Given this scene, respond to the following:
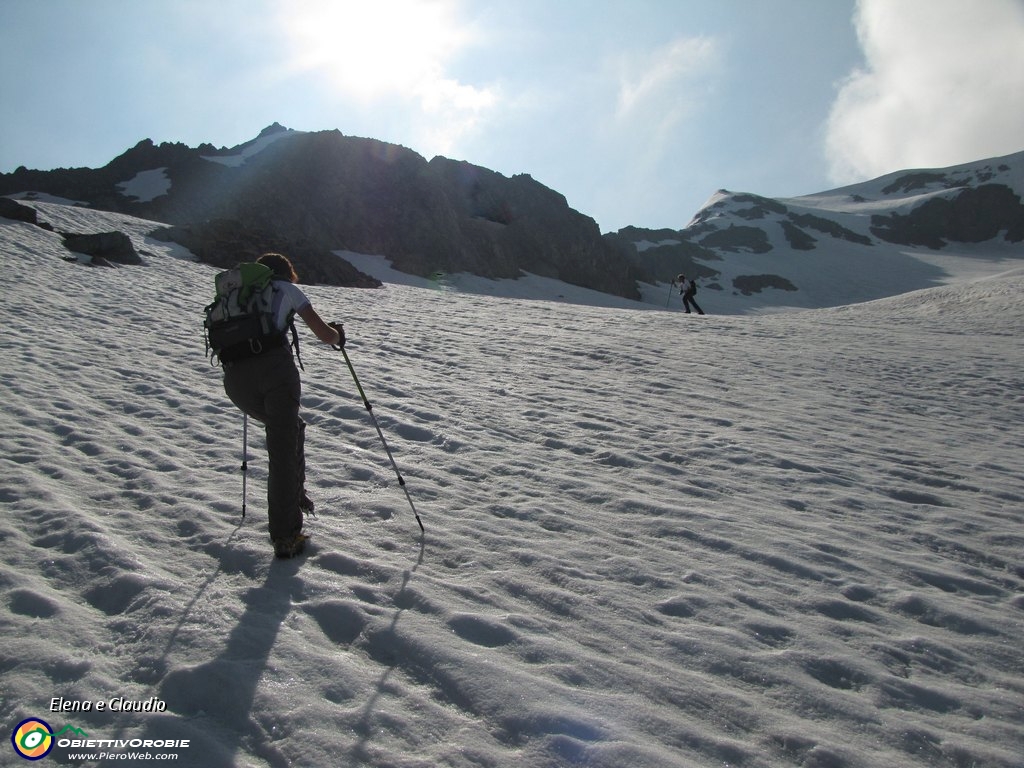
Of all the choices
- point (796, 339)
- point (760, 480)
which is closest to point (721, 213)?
point (796, 339)

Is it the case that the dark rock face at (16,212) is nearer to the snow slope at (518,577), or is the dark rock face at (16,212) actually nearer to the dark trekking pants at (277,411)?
the snow slope at (518,577)

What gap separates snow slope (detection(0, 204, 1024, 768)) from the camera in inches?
113

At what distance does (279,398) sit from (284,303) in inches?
27.0

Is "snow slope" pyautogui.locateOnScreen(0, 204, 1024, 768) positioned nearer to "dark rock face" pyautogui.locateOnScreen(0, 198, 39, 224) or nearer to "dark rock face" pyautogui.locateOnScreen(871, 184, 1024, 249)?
"dark rock face" pyautogui.locateOnScreen(0, 198, 39, 224)

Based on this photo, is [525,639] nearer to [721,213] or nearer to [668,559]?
[668,559]

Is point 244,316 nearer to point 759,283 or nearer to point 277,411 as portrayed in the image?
point 277,411

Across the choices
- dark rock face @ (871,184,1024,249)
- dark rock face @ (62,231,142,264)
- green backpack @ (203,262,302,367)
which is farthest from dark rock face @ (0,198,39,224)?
dark rock face @ (871,184,1024,249)

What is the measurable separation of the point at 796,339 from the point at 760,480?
11935 millimetres

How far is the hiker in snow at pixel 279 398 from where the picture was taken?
4.21 meters

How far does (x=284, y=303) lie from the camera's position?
426cm

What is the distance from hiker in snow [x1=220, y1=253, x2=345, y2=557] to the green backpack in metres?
0.02

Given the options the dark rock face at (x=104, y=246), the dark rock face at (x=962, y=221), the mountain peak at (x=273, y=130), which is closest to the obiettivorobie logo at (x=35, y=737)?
the dark rock face at (x=104, y=246)

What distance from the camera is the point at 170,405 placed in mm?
7988

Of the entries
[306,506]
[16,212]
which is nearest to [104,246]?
[16,212]
